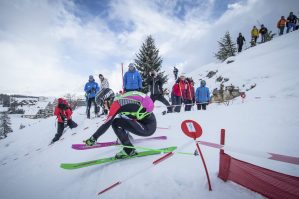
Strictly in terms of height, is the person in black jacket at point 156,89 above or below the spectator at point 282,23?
below

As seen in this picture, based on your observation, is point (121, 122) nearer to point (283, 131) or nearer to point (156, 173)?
point (156, 173)

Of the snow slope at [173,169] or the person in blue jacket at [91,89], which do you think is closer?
the snow slope at [173,169]

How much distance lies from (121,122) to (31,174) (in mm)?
2806

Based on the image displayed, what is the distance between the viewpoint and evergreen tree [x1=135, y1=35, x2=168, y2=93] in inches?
899

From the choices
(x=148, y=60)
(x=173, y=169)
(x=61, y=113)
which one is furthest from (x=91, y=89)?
(x=148, y=60)

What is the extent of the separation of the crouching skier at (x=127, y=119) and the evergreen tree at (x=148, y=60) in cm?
1854

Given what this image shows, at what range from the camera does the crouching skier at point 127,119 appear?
12.5 feet

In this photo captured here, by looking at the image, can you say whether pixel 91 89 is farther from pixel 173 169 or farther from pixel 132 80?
pixel 173 169

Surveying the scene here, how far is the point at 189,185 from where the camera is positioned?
254 centimetres

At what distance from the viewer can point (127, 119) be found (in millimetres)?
3844

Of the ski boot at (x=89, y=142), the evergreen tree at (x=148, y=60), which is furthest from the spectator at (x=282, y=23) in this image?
the ski boot at (x=89, y=142)

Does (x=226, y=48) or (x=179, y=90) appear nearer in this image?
(x=179, y=90)

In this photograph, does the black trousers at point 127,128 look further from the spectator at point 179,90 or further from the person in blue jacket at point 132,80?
the spectator at point 179,90

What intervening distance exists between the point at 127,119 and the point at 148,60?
1998cm
